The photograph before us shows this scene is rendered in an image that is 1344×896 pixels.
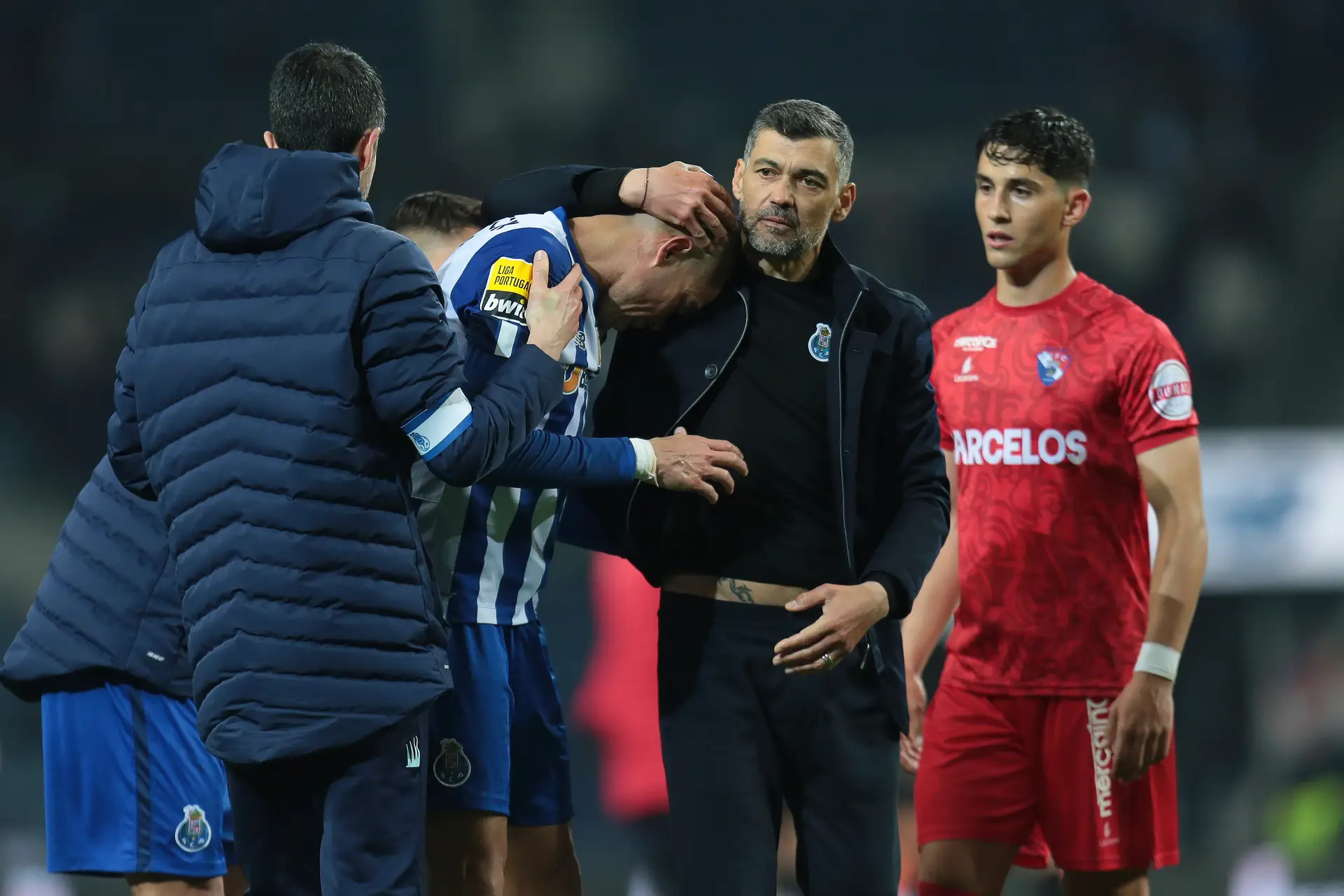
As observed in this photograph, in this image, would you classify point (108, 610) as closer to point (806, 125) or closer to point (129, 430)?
point (129, 430)

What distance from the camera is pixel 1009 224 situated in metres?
3.62

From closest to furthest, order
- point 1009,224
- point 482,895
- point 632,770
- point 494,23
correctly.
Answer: point 482,895 < point 1009,224 < point 632,770 < point 494,23

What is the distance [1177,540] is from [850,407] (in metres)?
0.94

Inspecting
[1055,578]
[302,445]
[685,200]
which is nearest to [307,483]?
[302,445]

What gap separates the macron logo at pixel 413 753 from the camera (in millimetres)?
2424

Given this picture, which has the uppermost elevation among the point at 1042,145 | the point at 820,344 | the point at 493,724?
the point at 1042,145

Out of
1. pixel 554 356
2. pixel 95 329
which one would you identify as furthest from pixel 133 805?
pixel 95 329

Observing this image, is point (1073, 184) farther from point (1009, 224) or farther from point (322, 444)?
point (322, 444)

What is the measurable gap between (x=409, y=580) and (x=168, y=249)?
69 cm

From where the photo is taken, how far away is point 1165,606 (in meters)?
3.36

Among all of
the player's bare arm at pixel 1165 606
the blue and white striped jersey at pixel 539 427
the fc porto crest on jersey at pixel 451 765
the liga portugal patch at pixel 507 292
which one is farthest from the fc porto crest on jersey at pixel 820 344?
the fc porto crest on jersey at pixel 451 765

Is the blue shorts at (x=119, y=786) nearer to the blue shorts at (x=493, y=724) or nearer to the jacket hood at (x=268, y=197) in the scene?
the blue shorts at (x=493, y=724)

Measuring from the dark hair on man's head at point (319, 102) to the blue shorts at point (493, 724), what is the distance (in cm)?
93

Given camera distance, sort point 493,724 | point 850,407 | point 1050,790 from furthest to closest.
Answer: point 1050,790, point 850,407, point 493,724
